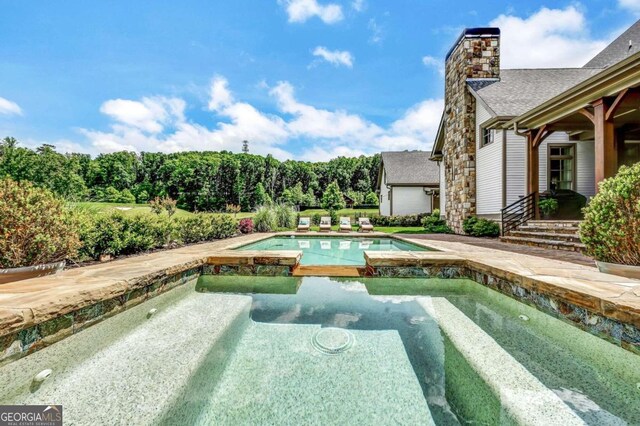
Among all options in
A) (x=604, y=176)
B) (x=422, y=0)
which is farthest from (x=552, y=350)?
(x=422, y=0)

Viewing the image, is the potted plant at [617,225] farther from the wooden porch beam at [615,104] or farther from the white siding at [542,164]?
the white siding at [542,164]

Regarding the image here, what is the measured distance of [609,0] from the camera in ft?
37.3

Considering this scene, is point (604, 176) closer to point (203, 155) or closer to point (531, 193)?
point (531, 193)

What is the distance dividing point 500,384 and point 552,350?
82 cm

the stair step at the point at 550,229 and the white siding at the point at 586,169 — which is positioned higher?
the white siding at the point at 586,169

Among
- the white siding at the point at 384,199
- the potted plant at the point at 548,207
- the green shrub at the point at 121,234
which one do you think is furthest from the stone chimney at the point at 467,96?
the green shrub at the point at 121,234

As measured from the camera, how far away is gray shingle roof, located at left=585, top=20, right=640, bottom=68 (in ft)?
41.5

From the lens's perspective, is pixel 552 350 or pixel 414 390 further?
pixel 552 350

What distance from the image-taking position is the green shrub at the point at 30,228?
3398mm

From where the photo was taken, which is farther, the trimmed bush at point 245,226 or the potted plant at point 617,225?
the trimmed bush at point 245,226

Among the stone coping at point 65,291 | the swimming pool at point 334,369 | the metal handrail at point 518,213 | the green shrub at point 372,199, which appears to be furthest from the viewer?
the green shrub at point 372,199

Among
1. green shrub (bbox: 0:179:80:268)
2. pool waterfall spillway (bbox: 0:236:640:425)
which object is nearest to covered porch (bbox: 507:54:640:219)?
pool waterfall spillway (bbox: 0:236:640:425)

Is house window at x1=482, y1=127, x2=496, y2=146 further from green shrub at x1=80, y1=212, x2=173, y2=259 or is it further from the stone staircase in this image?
green shrub at x1=80, y1=212, x2=173, y2=259

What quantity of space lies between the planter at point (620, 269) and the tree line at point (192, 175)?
33195 mm
